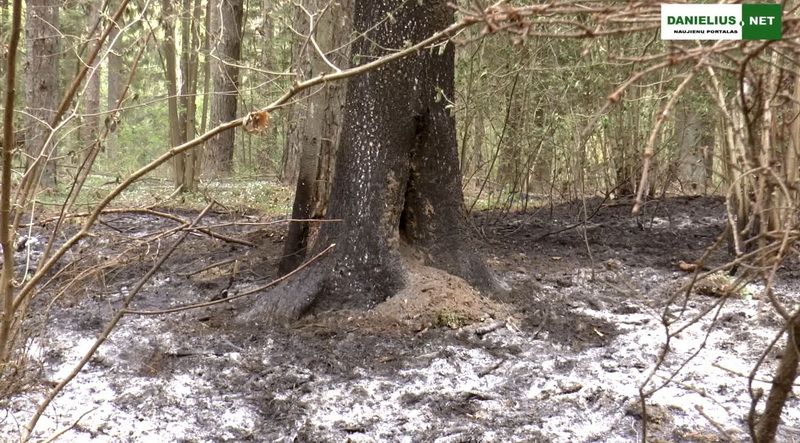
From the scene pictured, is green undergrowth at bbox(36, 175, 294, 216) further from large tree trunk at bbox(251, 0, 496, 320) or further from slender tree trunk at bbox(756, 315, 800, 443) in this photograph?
slender tree trunk at bbox(756, 315, 800, 443)

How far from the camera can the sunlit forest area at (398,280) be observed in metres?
1.60

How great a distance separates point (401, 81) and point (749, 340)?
249 cm

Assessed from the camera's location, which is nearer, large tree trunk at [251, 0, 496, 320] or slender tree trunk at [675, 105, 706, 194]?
large tree trunk at [251, 0, 496, 320]

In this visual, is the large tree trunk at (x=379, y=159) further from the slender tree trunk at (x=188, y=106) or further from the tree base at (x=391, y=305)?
the slender tree trunk at (x=188, y=106)

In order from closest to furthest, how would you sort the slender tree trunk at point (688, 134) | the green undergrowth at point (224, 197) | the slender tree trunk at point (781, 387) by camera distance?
the slender tree trunk at point (781, 387) < the slender tree trunk at point (688, 134) < the green undergrowth at point (224, 197)

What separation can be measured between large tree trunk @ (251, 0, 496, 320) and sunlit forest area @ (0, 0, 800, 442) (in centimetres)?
1

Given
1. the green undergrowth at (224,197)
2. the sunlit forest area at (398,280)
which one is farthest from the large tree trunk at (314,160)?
the green undergrowth at (224,197)

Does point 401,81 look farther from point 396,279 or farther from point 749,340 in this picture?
point 749,340

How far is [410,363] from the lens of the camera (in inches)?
135

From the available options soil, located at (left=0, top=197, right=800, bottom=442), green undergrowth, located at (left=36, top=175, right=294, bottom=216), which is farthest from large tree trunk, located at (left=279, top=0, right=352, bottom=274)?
green undergrowth, located at (left=36, top=175, right=294, bottom=216)

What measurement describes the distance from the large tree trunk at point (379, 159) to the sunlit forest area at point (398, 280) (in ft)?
0.05

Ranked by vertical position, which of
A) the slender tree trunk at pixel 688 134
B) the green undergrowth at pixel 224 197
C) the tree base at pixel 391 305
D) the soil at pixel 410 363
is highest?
the slender tree trunk at pixel 688 134

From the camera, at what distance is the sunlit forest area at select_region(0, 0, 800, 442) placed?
1.60 metres

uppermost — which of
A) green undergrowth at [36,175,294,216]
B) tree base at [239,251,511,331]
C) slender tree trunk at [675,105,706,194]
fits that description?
slender tree trunk at [675,105,706,194]
